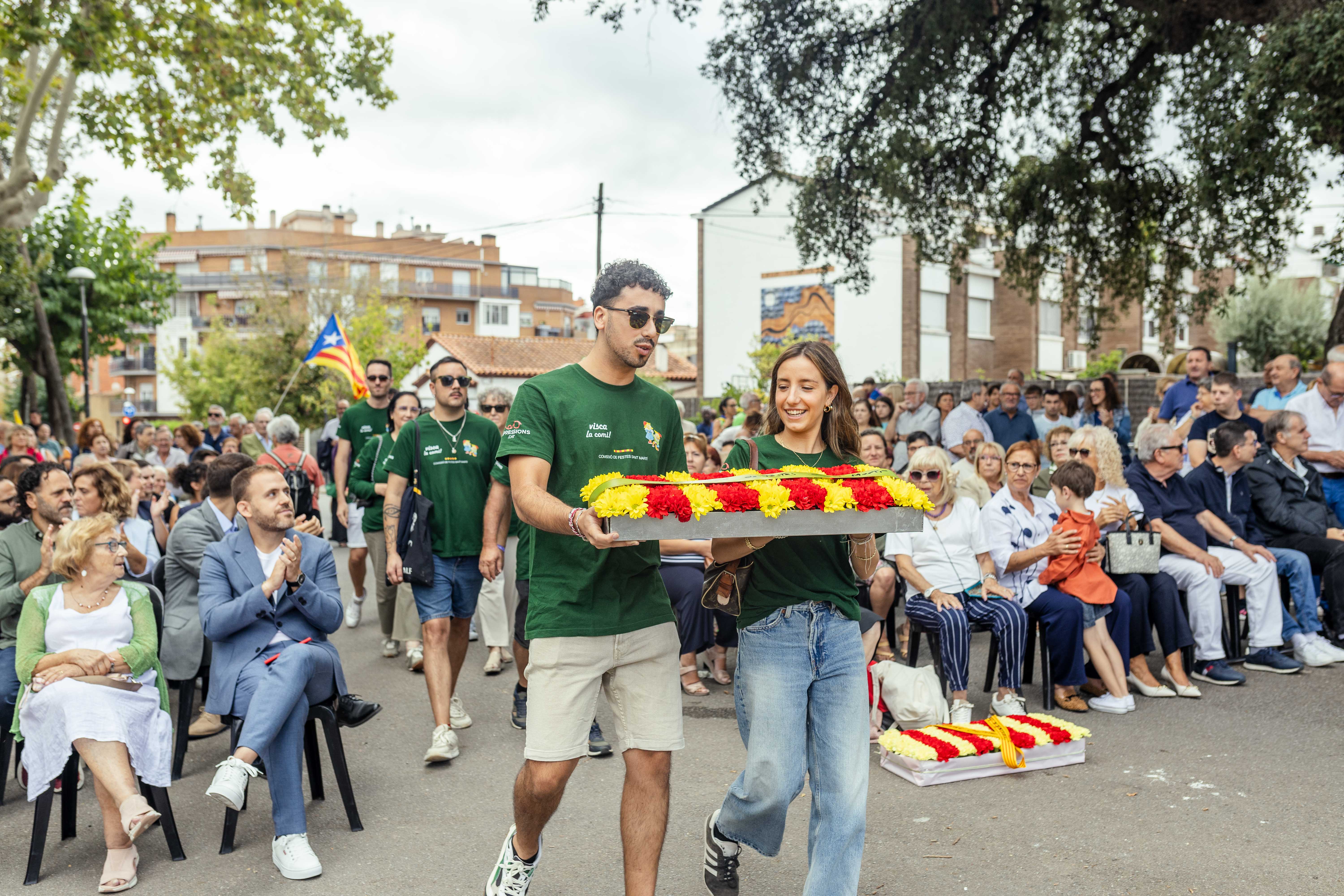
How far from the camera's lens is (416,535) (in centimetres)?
585

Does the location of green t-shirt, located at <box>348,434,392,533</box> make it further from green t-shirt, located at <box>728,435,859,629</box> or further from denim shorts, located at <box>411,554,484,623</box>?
green t-shirt, located at <box>728,435,859,629</box>

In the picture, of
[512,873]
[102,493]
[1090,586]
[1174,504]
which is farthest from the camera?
[1174,504]

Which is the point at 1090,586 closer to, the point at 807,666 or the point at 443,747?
the point at 807,666

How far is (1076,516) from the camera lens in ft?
21.8

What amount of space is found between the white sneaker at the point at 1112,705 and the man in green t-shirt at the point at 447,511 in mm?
3874

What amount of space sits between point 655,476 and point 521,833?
137cm

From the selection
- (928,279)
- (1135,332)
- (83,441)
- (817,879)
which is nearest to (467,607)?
(817,879)

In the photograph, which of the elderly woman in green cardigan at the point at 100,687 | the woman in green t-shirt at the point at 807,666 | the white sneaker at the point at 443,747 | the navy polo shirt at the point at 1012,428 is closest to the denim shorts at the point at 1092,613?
the woman in green t-shirt at the point at 807,666

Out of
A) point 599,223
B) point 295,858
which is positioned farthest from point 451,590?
point 599,223

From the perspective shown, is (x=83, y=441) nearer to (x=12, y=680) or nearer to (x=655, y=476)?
(x=12, y=680)

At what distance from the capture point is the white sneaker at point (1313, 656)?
292 inches

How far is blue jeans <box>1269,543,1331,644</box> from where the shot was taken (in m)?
7.65

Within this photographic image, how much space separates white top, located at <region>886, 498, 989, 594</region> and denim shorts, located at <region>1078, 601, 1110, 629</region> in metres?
0.69

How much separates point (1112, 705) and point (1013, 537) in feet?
3.85
